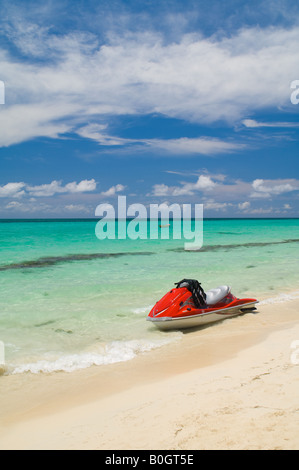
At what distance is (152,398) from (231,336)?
151 inches

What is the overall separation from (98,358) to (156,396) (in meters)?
2.53

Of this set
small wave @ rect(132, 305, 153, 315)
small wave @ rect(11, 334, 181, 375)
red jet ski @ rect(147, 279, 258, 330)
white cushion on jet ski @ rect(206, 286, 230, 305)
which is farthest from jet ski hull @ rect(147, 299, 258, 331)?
small wave @ rect(132, 305, 153, 315)

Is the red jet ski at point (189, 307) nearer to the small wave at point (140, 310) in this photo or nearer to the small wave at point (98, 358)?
the small wave at point (98, 358)

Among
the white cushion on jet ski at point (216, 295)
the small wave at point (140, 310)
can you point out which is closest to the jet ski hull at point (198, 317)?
the white cushion on jet ski at point (216, 295)

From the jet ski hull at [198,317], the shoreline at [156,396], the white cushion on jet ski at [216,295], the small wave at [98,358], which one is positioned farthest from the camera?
the white cushion on jet ski at [216,295]

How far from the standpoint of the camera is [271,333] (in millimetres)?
7977

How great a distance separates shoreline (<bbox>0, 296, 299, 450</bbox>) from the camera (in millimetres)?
3604

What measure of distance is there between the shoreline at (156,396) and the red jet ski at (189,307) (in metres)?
0.59

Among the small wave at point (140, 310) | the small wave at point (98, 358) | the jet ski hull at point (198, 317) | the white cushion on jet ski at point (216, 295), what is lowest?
the small wave at point (98, 358)

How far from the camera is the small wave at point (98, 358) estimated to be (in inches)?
261

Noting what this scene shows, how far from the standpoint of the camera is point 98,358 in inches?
278

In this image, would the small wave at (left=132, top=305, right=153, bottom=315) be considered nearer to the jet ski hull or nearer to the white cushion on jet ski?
the jet ski hull
